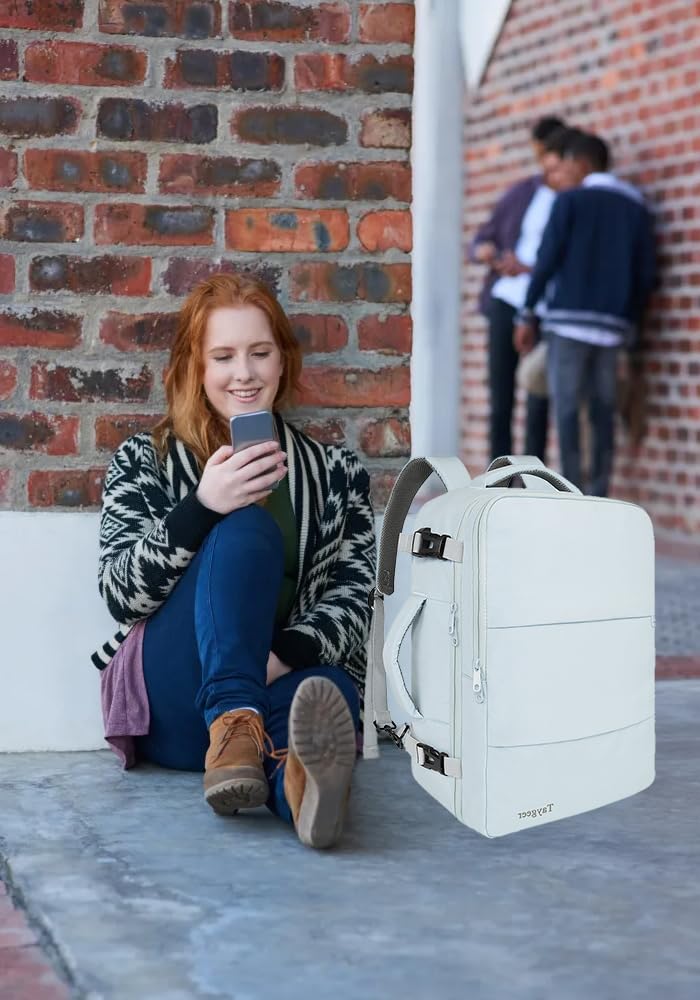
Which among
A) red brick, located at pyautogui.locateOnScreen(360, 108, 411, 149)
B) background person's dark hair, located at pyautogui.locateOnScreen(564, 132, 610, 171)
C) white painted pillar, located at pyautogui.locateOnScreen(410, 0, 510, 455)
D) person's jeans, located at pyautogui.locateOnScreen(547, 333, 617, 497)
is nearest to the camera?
red brick, located at pyautogui.locateOnScreen(360, 108, 411, 149)

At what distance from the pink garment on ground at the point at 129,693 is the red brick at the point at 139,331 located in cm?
57

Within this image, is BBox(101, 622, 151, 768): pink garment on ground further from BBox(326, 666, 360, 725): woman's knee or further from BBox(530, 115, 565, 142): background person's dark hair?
BBox(530, 115, 565, 142): background person's dark hair

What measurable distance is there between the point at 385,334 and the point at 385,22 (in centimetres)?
61

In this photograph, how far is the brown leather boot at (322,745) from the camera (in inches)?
98.0

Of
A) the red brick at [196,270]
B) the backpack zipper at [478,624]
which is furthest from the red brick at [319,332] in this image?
the backpack zipper at [478,624]

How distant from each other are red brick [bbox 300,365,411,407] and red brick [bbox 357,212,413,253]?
24 centimetres

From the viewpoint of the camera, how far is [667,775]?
10.4 ft

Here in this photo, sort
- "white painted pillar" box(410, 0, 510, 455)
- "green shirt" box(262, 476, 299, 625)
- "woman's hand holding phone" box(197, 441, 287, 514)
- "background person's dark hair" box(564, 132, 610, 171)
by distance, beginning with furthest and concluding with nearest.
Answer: "white painted pillar" box(410, 0, 510, 455)
"background person's dark hair" box(564, 132, 610, 171)
"green shirt" box(262, 476, 299, 625)
"woman's hand holding phone" box(197, 441, 287, 514)

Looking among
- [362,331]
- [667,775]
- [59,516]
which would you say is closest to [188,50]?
[362,331]

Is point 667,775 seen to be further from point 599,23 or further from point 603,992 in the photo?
point 599,23

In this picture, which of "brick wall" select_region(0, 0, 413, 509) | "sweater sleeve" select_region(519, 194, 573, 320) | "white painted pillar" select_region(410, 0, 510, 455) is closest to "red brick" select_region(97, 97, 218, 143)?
"brick wall" select_region(0, 0, 413, 509)

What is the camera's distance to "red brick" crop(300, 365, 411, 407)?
337 centimetres

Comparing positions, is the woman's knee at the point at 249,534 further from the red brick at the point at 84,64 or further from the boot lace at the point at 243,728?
the red brick at the point at 84,64

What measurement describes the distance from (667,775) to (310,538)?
2.64 feet
